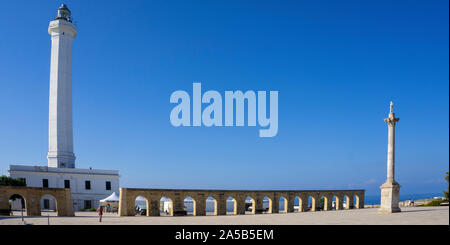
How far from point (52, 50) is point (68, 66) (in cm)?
252

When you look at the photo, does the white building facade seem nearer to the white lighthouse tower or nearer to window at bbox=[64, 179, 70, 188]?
window at bbox=[64, 179, 70, 188]

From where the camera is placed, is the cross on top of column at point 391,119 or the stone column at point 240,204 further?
the stone column at point 240,204

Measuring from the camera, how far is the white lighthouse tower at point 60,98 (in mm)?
38469

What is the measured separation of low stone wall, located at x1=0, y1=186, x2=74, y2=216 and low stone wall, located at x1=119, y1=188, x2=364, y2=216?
12.1 feet

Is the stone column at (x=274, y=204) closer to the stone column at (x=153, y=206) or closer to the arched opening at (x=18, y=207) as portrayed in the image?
the stone column at (x=153, y=206)

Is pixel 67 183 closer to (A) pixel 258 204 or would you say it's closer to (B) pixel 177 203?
(B) pixel 177 203

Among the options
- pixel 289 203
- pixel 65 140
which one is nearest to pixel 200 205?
pixel 289 203

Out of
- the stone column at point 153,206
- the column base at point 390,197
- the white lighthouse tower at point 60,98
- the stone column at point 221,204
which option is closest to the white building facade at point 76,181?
the white lighthouse tower at point 60,98

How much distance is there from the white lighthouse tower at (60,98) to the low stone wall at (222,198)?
59.2ft

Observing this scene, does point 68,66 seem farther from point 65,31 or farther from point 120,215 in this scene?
point 120,215

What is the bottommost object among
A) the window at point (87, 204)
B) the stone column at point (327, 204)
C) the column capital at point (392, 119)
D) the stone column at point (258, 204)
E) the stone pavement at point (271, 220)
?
the window at point (87, 204)
